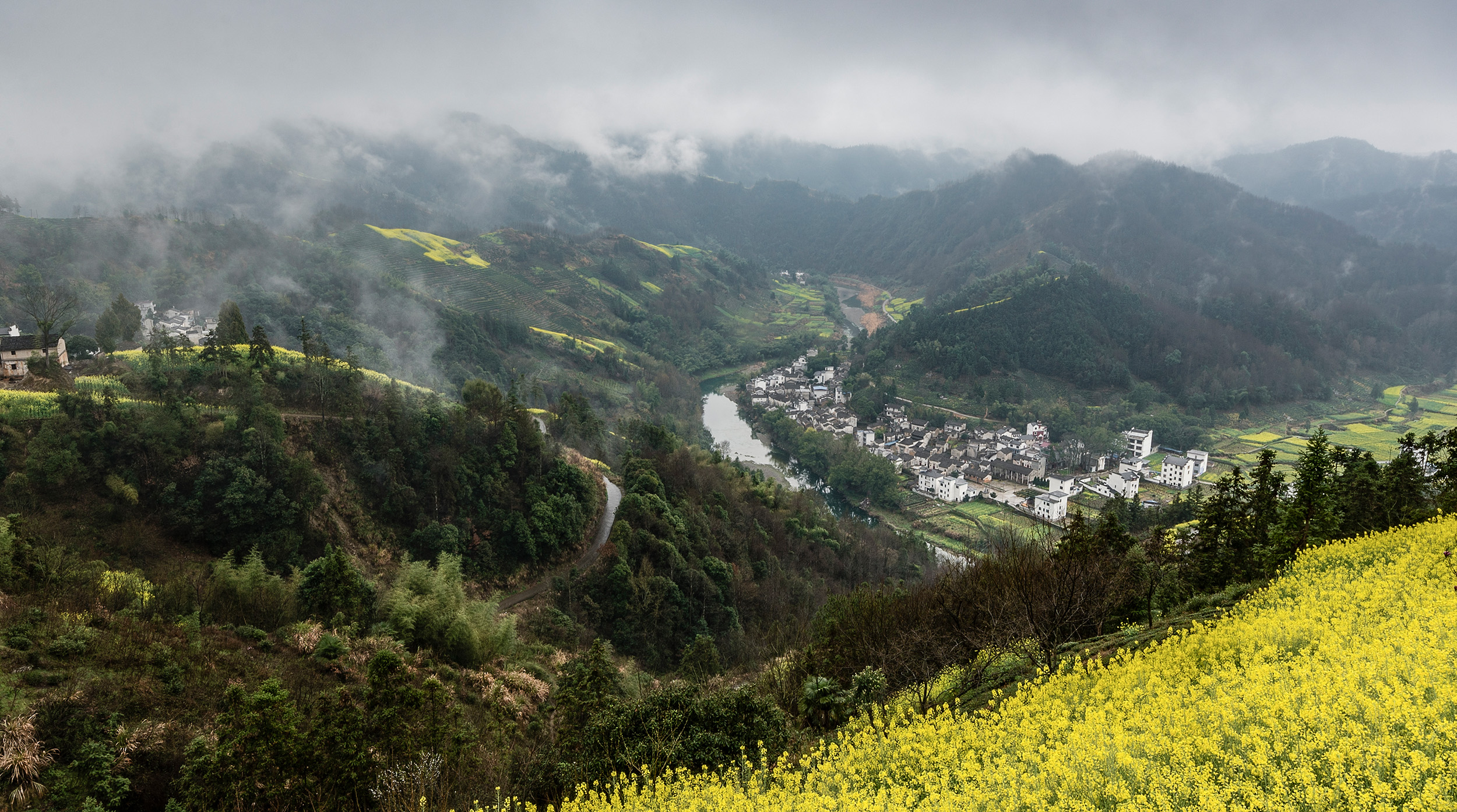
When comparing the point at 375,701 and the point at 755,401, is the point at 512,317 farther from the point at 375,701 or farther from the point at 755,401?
the point at 375,701

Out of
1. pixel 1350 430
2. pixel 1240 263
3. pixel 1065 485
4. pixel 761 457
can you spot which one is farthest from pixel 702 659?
pixel 1240 263

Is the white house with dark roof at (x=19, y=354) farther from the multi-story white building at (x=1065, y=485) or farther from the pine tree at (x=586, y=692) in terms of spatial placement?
the multi-story white building at (x=1065, y=485)

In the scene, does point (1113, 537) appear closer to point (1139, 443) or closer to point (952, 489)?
point (952, 489)

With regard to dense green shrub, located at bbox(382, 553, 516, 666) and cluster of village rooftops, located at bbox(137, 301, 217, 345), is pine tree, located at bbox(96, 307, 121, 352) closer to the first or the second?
cluster of village rooftops, located at bbox(137, 301, 217, 345)

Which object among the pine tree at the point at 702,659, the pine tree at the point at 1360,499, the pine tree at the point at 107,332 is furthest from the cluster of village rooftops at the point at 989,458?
the pine tree at the point at 107,332

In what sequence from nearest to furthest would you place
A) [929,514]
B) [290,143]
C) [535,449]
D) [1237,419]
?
1. [535,449]
2. [929,514]
3. [1237,419]
4. [290,143]

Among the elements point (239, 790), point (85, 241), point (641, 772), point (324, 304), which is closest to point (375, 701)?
point (239, 790)
